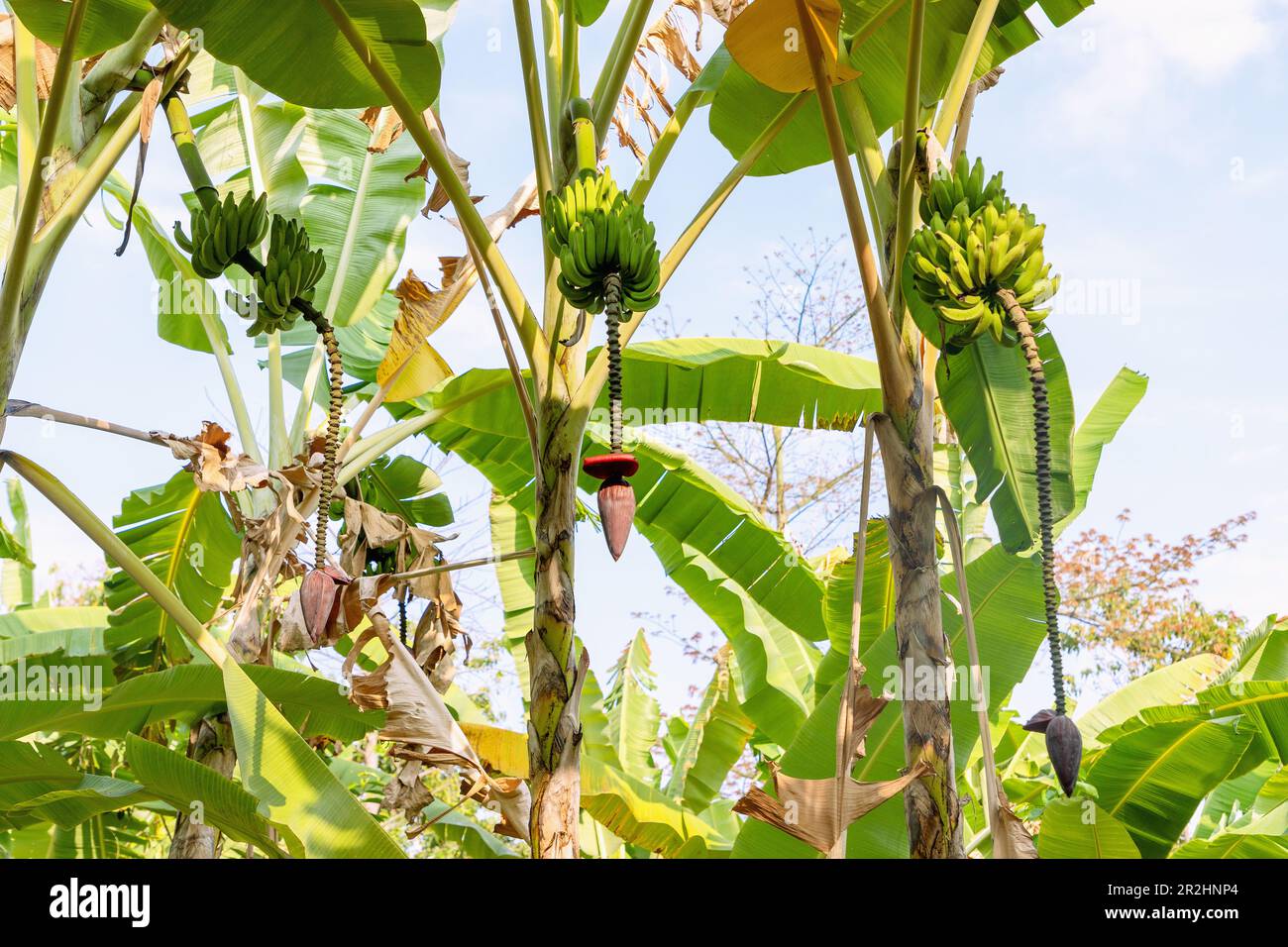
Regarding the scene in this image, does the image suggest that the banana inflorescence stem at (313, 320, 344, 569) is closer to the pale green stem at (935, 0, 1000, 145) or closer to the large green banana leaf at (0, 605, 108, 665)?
the pale green stem at (935, 0, 1000, 145)

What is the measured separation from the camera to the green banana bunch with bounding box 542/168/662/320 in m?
Answer: 1.72

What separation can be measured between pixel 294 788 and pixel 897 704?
153 centimetres

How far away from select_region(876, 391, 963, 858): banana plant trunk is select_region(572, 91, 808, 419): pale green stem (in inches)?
23.5

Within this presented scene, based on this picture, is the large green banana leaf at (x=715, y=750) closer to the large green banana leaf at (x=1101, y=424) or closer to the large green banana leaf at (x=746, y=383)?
the large green banana leaf at (x=746, y=383)

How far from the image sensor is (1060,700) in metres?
1.28

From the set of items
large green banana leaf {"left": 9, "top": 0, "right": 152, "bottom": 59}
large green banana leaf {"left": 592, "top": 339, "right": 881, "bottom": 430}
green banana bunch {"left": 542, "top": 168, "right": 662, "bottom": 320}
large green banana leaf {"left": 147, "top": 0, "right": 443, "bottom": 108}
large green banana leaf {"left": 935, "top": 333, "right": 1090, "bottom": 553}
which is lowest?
large green banana leaf {"left": 935, "top": 333, "right": 1090, "bottom": 553}

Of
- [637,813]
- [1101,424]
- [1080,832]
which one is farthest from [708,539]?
[1080,832]

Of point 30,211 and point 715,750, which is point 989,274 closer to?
point 30,211

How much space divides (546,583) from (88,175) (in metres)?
1.31

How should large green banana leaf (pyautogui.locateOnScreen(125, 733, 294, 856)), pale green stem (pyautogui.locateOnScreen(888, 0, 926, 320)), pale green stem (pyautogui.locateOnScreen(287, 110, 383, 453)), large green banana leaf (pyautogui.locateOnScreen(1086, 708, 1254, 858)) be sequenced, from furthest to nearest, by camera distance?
pale green stem (pyautogui.locateOnScreen(287, 110, 383, 453)) → large green banana leaf (pyautogui.locateOnScreen(1086, 708, 1254, 858)) → large green banana leaf (pyautogui.locateOnScreen(125, 733, 294, 856)) → pale green stem (pyautogui.locateOnScreen(888, 0, 926, 320))

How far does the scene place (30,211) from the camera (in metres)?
1.93

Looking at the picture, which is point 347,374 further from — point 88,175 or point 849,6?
point 849,6

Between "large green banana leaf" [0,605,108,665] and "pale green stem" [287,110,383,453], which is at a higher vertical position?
"pale green stem" [287,110,383,453]

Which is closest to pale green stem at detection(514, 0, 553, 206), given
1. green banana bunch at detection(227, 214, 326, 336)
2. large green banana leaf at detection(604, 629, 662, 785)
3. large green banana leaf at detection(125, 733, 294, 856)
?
green banana bunch at detection(227, 214, 326, 336)
